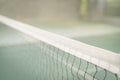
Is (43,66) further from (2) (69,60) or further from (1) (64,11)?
(1) (64,11)

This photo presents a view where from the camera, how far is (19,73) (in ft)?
7.59

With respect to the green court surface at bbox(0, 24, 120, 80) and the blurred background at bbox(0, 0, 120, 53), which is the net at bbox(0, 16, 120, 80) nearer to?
the green court surface at bbox(0, 24, 120, 80)

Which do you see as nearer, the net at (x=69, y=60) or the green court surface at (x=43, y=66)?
the net at (x=69, y=60)

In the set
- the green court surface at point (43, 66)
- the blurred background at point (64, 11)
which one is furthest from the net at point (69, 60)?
the blurred background at point (64, 11)

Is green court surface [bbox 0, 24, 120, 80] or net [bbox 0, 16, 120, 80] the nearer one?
net [bbox 0, 16, 120, 80]

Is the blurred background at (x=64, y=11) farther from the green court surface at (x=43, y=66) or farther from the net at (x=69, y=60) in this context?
the net at (x=69, y=60)

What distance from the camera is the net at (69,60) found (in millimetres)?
954

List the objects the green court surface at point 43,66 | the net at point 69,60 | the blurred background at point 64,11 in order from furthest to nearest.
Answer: the blurred background at point 64,11 < the green court surface at point 43,66 < the net at point 69,60

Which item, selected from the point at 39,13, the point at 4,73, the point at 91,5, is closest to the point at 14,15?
the point at 39,13

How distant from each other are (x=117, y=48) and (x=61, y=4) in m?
6.27

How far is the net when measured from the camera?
3.13 ft

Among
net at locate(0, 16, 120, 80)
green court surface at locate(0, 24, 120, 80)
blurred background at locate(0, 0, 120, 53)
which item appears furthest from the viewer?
blurred background at locate(0, 0, 120, 53)

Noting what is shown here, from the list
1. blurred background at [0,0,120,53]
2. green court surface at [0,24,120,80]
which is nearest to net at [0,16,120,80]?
green court surface at [0,24,120,80]

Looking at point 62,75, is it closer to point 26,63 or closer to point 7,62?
point 26,63
